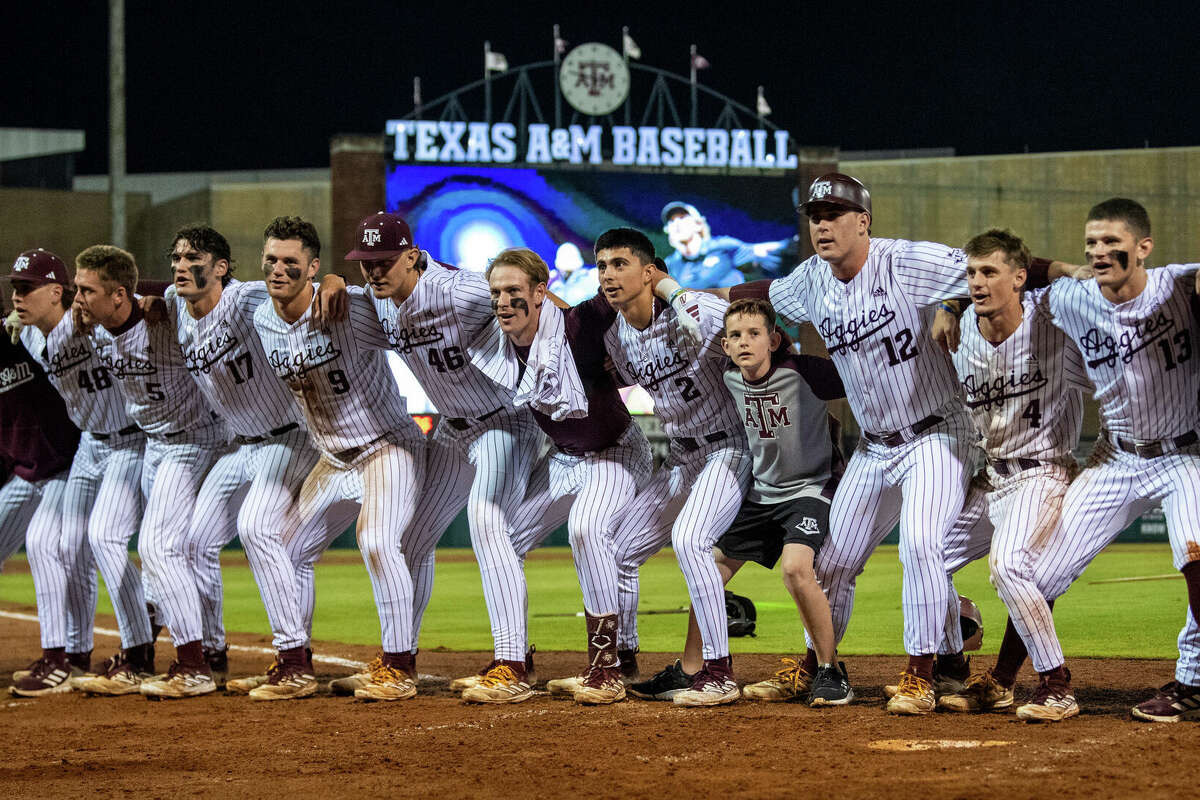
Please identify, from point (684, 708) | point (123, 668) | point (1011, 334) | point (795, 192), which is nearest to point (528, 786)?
point (684, 708)

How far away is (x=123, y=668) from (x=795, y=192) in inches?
856

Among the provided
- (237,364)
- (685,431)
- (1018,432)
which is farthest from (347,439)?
(1018,432)

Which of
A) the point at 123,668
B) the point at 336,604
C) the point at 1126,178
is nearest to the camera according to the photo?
the point at 123,668

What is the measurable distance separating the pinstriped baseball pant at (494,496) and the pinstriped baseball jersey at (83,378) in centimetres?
183

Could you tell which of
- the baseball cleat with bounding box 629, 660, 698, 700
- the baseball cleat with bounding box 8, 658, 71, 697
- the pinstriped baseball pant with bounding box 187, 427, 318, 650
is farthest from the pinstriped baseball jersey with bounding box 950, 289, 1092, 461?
the baseball cleat with bounding box 8, 658, 71, 697

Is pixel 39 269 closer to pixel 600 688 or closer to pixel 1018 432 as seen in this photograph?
pixel 600 688

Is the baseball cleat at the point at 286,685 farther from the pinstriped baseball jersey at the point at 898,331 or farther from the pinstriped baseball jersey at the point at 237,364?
the pinstriped baseball jersey at the point at 898,331

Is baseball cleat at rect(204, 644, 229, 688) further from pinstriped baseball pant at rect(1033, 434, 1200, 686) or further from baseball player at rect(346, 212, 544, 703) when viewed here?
pinstriped baseball pant at rect(1033, 434, 1200, 686)

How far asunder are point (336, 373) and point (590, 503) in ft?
4.56

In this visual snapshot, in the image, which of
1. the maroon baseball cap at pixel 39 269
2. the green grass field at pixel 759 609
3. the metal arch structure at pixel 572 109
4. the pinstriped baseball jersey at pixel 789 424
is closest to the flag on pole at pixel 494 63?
the metal arch structure at pixel 572 109

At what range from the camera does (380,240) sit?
20.4 ft

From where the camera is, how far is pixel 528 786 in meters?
4.33

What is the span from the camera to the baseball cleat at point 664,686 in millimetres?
6047

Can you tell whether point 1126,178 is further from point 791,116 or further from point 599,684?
point 599,684
